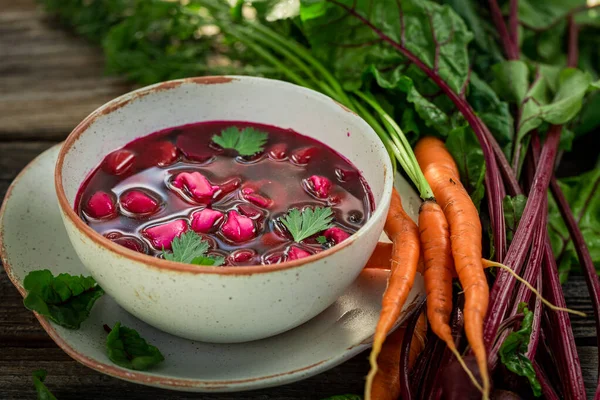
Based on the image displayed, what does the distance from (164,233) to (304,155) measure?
54 centimetres

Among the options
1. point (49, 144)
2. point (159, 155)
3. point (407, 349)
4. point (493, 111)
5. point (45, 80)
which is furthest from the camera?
point (45, 80)

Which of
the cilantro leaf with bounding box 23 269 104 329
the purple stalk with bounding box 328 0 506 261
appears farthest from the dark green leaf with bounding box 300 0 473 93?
the cilantro leaf with bounding box 23 269 104 329

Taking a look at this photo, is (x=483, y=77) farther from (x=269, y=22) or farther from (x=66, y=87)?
(x=66, y=87)

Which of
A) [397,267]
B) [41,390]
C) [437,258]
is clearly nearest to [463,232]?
[437,258]

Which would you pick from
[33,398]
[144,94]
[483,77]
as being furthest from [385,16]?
[33,398]

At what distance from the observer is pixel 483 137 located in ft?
7.57

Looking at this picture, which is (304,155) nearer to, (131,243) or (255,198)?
(255,198)

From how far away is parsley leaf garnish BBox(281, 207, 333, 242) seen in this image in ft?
5.96

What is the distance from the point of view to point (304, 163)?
2.12 metres

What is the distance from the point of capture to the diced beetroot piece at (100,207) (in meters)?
1.88

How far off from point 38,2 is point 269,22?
1606mm

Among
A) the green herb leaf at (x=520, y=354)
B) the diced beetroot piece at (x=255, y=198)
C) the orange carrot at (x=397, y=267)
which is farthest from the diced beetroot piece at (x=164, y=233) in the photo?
the green herb leaf at (x=520, y=354)

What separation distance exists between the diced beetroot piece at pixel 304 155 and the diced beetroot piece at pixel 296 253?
1.42 feet

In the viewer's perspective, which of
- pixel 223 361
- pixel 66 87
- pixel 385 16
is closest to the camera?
pixel 223 361
